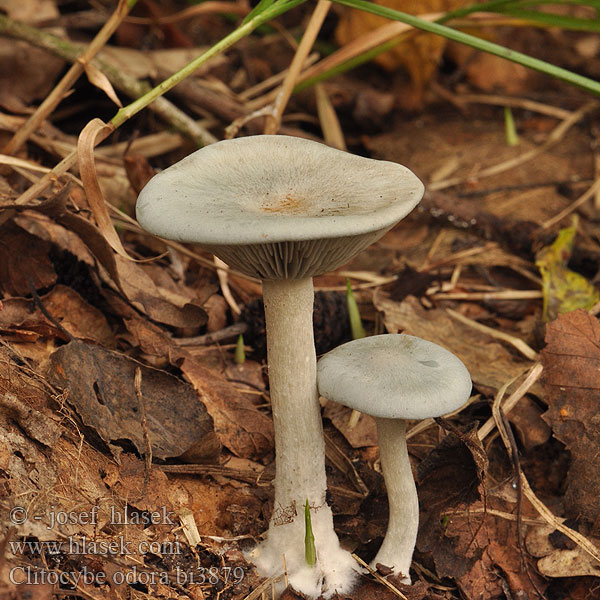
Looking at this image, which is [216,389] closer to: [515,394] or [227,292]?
[227,292]

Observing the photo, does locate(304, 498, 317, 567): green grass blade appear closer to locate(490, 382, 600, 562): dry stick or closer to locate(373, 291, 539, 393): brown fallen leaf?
locate(490, 382, 600, 562): dry stick

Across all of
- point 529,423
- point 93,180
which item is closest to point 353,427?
point 529,423

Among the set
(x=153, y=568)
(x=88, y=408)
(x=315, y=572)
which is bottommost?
(x=315, y=572)

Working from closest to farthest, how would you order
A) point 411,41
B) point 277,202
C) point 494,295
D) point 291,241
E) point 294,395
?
point 291,241 < point 277,202 < point 294,395 < point 494,295 < point 411,41

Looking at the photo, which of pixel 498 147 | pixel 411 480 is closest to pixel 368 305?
pixel 411 480

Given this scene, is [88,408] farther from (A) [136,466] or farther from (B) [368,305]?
(B) [368,305]

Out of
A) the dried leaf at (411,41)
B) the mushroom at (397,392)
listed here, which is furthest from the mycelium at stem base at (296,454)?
the dried leaf at (411,41)
